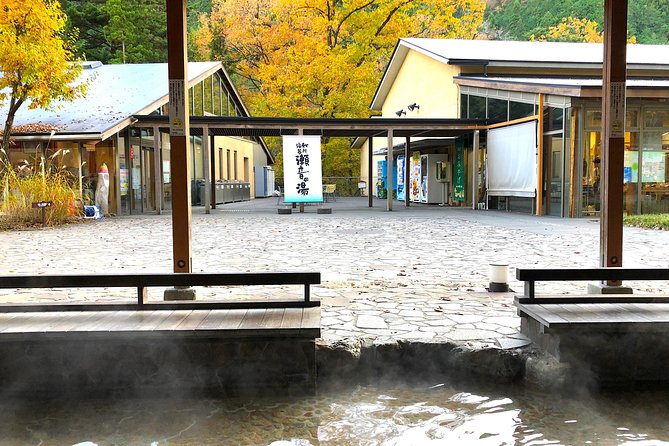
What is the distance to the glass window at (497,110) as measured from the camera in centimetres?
2038

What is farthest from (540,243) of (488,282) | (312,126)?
(312,126)

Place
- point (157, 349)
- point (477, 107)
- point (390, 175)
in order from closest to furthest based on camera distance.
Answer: point (157, 349)
point (390, 175)
point (477, 107)

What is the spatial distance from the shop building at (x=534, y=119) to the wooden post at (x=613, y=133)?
1080 centimetres

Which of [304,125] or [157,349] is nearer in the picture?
[157,349]

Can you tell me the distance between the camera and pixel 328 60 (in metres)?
33.9

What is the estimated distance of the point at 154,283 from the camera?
15.1ft

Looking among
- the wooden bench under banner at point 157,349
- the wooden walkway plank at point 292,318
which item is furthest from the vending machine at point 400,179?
the wooden bench under banner at point 157,349

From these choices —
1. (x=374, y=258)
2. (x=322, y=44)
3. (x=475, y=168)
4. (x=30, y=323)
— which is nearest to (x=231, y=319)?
(x=30, y=323)

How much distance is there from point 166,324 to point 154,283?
354mm

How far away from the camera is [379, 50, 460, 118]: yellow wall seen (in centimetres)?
2459

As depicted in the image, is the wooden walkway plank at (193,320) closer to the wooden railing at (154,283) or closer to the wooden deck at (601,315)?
the wooden railing at (154,283)

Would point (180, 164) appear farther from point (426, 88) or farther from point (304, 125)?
point (426, 88)

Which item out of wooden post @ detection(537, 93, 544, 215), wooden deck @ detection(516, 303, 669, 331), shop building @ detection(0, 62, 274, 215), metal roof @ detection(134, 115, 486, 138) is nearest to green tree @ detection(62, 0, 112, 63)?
shop building @ detection(0, 62, 274, 215)

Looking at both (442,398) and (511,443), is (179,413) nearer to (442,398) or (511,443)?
(442,398)
